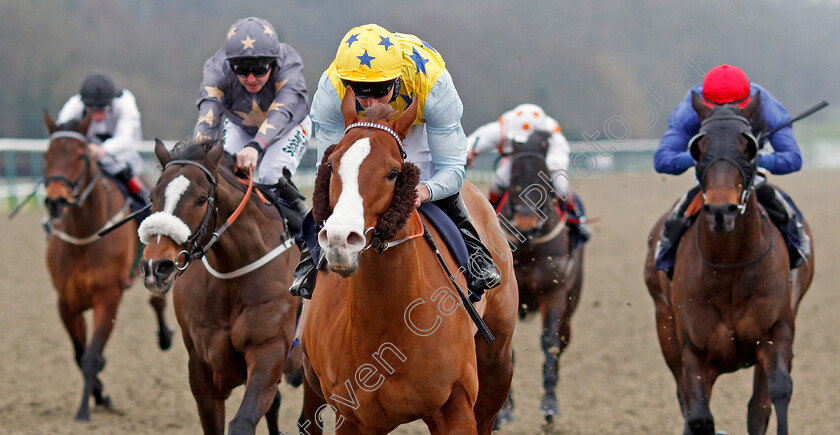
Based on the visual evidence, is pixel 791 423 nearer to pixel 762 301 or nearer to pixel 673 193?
pixel 762 301

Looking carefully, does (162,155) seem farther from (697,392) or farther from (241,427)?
(697,392)

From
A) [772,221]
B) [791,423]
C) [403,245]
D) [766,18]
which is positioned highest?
[766,18]

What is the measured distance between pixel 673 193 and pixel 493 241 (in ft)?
60.4

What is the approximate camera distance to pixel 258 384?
13.4 feet

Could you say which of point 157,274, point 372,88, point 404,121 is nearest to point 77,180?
point 157,274

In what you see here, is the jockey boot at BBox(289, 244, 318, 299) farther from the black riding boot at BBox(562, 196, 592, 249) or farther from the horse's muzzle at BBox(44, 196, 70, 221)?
the black riding boot at BBox(562, 196, 592, 249)

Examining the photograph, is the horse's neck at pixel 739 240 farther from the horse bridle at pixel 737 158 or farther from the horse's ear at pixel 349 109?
the horse's ear at pixel 349 109

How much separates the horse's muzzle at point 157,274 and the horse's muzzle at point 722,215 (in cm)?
232

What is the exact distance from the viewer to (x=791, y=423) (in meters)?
5.84

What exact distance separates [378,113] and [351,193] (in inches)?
15.2

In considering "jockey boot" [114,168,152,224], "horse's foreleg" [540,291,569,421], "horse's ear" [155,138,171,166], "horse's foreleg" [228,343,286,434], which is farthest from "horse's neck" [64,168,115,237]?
"horse's foreleg" [540,291,569,421]

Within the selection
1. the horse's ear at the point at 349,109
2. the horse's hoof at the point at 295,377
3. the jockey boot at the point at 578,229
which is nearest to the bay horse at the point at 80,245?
the horse's hoof at the point at 295,377

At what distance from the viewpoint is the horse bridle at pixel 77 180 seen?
6.36 m

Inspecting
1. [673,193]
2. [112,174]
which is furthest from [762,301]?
[673,193]
